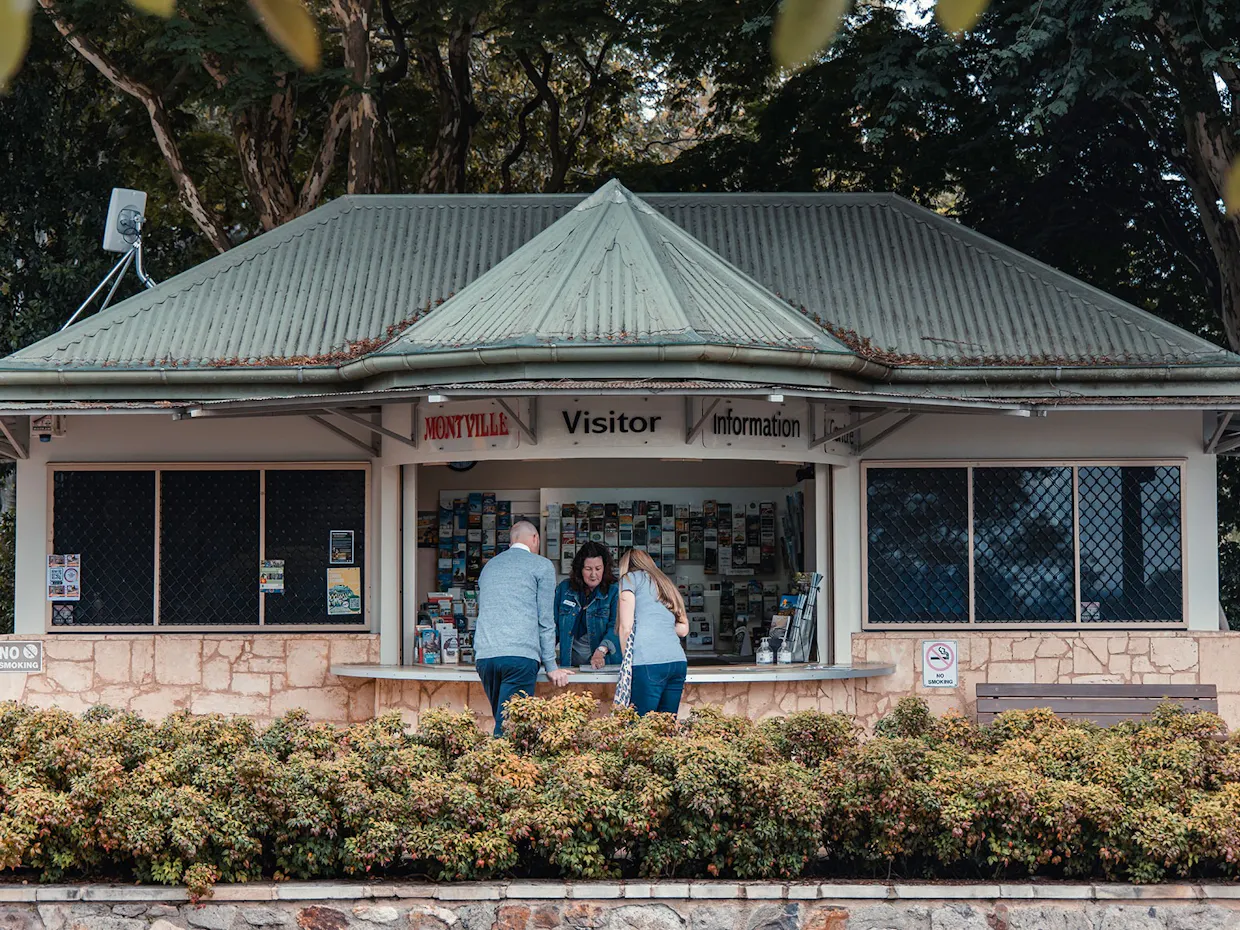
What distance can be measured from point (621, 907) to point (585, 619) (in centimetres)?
537

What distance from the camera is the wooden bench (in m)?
12.3

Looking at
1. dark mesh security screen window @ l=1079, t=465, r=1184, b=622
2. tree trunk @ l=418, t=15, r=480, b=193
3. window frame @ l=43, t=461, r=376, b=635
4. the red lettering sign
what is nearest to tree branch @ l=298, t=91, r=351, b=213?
tree trunk @ l=418, t=15, r=480, b=193

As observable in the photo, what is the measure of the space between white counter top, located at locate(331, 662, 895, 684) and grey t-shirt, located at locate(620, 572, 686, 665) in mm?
1880

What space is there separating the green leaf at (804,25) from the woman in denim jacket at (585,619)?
34.2 ft

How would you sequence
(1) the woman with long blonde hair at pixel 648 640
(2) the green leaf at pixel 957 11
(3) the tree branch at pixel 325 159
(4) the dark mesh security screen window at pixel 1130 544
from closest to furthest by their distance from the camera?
(2) the green leaf at pixel 957 11 < (1) the woman with long blonde hair at pixel 648 640 < (4) the dark mesh security screen window at pixel 1130 544 < (3) the tree branch at pixel 325 159

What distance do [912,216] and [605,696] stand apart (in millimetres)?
5975

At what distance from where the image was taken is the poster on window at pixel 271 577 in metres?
12.8

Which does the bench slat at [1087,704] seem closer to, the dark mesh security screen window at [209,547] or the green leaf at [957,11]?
the dark mesh security screen window at [209,547]

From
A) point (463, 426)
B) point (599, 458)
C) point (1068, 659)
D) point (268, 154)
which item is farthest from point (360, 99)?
point (1068, 659)

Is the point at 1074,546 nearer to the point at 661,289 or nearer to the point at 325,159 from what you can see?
the point at 661,289

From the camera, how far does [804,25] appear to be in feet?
4.62

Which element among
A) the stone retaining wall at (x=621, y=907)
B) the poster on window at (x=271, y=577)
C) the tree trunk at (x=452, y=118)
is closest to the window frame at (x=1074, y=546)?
the poster on window at (x=271, y=577)

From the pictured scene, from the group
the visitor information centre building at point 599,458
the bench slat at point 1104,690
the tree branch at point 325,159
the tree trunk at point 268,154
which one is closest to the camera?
the bench slat at point 1104,690

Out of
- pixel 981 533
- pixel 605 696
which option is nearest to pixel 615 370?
pixel 605 696
